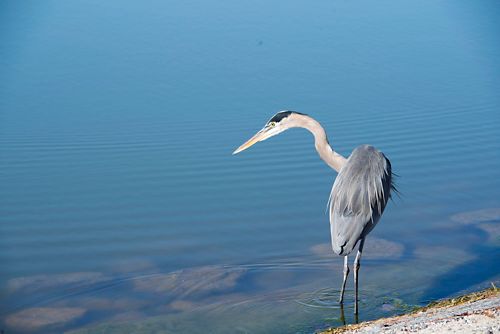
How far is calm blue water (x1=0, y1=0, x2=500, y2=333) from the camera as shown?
6.09 m

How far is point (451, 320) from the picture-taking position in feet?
12.9

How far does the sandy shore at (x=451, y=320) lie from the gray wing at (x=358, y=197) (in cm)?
80

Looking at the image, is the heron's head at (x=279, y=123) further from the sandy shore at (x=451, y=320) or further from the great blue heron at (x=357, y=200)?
the sandy shore at (x=451, y=320)

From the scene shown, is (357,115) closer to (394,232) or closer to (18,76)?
(394,232)

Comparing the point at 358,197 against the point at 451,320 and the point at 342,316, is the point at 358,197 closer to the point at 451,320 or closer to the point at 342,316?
the point at 342,316

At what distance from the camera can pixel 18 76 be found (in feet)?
37.0

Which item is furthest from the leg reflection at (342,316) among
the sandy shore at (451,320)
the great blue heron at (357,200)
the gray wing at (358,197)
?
the sandy shore at (451,320)

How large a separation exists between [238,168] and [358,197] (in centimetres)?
317

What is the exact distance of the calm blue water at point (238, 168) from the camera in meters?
6.09

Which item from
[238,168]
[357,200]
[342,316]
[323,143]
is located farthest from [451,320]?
[238,168]

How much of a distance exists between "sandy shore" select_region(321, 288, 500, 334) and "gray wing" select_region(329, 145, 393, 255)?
80 cm

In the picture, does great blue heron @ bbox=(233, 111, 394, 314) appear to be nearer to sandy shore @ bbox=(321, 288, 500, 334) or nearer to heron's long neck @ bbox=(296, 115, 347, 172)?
heron's long neck @ bbox=(296, 115, 347, 172)

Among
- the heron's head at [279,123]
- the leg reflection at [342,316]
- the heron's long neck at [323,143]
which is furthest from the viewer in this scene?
the heron's head at [279,123]

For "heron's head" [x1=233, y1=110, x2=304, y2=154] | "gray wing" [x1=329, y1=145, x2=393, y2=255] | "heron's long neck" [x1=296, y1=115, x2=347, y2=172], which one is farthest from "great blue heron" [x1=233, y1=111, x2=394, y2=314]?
"heron's head" [x1=233, y1=110, x2=304, y2=154]
